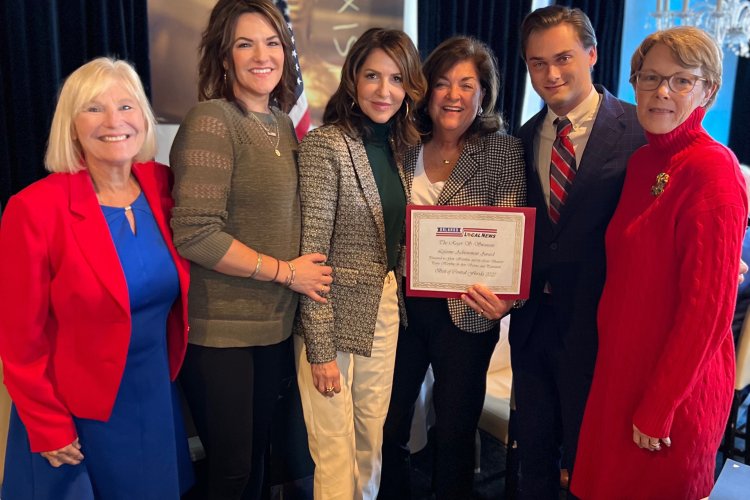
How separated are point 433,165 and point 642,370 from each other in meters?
0.84

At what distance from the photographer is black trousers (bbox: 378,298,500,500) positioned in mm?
1824

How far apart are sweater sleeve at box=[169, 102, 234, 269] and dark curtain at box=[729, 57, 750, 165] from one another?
5.41 metres

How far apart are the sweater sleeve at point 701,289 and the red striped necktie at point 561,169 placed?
46 centimetres

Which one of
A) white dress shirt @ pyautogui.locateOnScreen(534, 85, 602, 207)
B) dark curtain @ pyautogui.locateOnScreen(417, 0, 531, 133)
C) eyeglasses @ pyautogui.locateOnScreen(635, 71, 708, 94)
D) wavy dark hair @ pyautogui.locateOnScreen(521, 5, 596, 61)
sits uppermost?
dark curtain @ pyautogui.locateOnScreen(417, 0, 531, 133)

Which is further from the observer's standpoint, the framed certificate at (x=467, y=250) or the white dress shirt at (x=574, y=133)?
the white dress shirt at (x=574, y=133)

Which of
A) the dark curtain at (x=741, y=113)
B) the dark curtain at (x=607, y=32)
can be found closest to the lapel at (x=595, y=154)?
the dark curtain at (x=607, y=32)

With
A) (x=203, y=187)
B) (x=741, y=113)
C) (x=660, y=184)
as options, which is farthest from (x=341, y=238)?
(x=741, y=113)

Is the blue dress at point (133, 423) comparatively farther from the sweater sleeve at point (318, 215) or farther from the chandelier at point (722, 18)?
the chandelier at point (722, 18)

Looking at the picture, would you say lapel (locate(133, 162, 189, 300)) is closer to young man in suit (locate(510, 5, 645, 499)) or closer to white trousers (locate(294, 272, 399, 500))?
white trousers (locate(294, 272, 399, 500))

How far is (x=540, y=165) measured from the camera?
1.84 m

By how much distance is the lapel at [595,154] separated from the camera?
1.67m

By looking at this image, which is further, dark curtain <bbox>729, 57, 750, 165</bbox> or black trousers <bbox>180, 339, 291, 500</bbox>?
dark curtain <bbox>729, 57, 750, 165</bbox>

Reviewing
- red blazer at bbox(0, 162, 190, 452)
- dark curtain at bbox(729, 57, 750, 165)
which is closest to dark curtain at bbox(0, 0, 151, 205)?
red blazer at bbox(0, 162, 190, 452)

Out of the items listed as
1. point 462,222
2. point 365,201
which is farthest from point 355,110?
point 462,222
